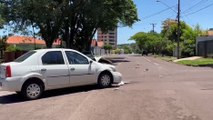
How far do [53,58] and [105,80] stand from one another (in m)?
2.53

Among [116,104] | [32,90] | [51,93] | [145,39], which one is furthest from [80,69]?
[145,39]

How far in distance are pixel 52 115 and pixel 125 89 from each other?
17.9ft

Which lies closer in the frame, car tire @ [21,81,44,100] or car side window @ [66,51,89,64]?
car tire @ [21,81,44,100]

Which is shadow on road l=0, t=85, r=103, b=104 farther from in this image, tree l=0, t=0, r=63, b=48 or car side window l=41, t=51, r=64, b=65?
tree l=0, t=0, r=63, b=48

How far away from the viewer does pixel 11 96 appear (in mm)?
14914

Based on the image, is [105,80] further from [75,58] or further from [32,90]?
[32,90]

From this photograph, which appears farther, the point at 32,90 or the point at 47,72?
the point at 47,72

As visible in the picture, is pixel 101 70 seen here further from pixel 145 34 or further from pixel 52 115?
pixel 145 34

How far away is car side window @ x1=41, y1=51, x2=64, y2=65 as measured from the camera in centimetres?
1437

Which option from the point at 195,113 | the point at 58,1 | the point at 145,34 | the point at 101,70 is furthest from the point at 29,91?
the point at 145,34

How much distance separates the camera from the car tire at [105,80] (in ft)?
52.6

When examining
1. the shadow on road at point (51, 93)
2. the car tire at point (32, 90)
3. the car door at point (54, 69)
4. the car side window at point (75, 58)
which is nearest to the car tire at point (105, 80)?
the shadow on road at point (51, 93)

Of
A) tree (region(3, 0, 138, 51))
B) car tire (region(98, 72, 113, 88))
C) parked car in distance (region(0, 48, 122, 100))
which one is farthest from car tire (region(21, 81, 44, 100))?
tree (region(3, 0, 138, 51))

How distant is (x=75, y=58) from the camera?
15.3m
